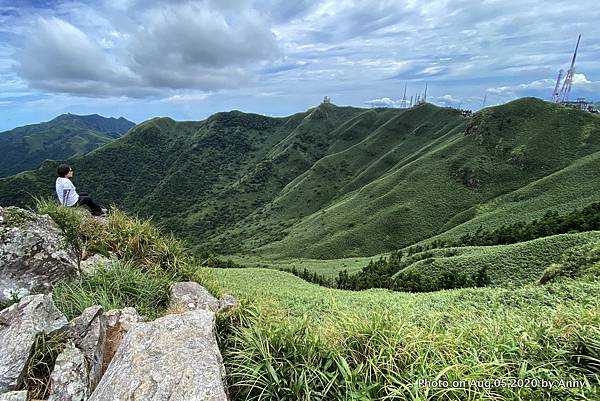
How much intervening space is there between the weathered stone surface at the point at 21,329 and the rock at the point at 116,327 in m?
0.62

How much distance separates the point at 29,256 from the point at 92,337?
12.0 ft

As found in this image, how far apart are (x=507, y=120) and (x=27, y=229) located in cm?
13516

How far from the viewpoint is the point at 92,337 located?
4.77 meters

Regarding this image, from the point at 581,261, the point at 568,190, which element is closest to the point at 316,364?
the point at 581,261

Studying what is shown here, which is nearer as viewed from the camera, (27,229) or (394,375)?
(394,375)

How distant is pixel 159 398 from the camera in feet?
11.4

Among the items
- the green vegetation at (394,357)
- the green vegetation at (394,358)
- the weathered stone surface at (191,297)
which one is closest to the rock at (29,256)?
the green vegetation at (394,357)

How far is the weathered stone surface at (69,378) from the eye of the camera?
4.08 metres

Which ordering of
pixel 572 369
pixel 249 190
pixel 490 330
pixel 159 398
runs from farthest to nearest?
pixel 249 190, pixel 490 330, pixel 572 369, pixel 159 398

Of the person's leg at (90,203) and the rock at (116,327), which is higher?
the person's leg at (90,203)

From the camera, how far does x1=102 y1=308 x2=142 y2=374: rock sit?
5.00 m

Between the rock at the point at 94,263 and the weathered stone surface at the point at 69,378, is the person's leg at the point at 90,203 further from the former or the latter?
the weathered stone surface at the point at 69,378

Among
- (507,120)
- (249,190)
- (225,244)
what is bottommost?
(225,244)

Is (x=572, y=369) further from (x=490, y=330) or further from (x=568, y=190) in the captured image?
(x=568, y=190)
